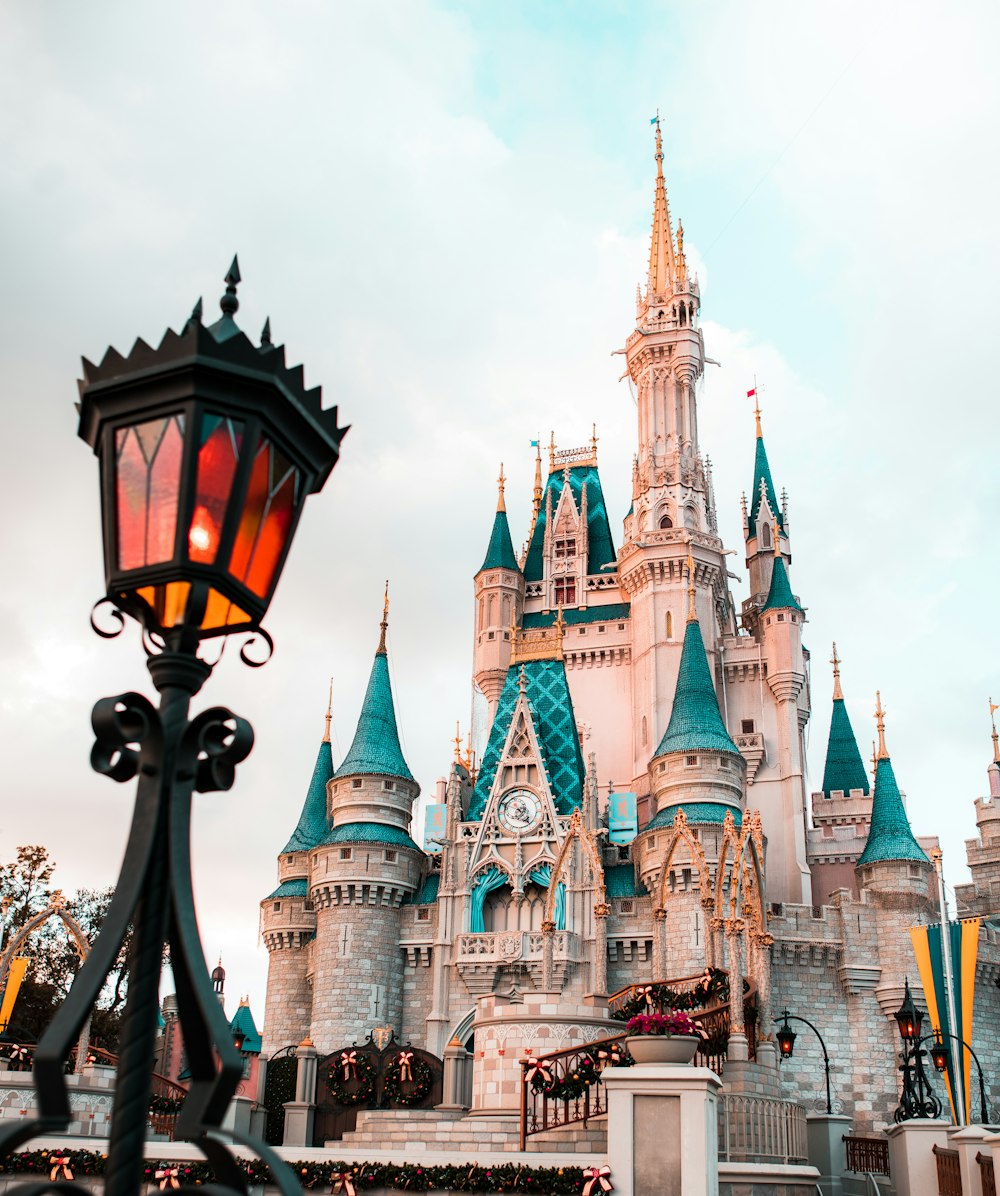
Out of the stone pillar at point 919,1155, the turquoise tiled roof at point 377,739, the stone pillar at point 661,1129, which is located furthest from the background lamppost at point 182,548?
the turquoise tiled roof at point 377,739

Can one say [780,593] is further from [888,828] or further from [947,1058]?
[947,1058]

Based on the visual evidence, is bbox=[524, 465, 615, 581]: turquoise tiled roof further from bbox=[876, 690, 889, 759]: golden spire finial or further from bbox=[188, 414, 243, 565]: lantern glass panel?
bbox=[188, 414, 243, 565]: lantern glass panel

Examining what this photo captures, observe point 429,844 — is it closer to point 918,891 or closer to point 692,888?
point 692,888

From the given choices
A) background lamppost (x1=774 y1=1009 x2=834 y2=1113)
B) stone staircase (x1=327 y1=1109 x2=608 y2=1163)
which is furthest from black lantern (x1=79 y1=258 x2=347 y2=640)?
background lamppost (x1=774 y1=1009 x2=834 y2=1113)

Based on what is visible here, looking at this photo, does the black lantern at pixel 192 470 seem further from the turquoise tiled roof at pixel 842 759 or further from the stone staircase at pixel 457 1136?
the turquoise tiled roof at pixel 842 759

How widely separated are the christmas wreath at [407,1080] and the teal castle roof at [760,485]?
1227 inches

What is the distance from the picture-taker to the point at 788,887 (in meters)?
41.4

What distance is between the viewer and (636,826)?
40469 mm

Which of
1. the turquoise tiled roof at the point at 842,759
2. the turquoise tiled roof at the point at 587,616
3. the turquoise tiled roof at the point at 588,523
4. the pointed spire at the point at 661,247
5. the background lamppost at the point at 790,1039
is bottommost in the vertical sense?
the background lamppost at the point at 790,1039

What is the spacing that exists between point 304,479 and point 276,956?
38.0 meters

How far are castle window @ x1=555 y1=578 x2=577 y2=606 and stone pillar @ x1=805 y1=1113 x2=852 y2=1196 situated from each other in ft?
104

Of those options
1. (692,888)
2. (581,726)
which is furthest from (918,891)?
(581,726)

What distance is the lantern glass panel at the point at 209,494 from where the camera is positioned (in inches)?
151

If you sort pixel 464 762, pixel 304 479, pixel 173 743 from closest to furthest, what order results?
pixel 173 743 → pixel 304 479 → pixel 464 762
